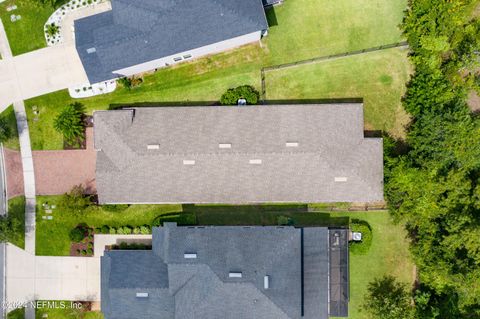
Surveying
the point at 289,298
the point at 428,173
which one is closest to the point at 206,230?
the point at 289,298

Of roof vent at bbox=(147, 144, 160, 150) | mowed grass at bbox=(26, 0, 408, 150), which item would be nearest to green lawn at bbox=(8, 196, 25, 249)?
mowed grass at bbox=(26, 0, 408, 150)

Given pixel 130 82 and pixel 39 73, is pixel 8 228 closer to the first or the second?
pixel 39 73

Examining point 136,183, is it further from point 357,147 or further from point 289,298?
point 357,147

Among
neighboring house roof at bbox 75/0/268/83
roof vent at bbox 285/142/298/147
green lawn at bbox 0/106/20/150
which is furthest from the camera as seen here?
green lawn at bbox 0/106/20/150

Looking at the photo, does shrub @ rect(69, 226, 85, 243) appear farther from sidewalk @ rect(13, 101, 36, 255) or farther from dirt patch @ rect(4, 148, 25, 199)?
dirt patch @ rect(4, 148, 25, 199)

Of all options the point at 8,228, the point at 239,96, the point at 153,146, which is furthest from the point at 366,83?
the point at 8,228

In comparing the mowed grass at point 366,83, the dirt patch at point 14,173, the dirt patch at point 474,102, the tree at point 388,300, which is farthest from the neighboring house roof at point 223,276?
the dirt patch at point 474,102

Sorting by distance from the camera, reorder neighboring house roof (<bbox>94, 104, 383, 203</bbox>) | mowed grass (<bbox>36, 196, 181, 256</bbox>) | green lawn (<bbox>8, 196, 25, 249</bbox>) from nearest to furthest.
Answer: neighboring house roof (<bbox>94, 104, 383, 203</bbox>), mowed grass (<bbox>36, 196, 181, 256</bbox>), green lawn (<bbox>8, 196, 25, 249</bbox>)
